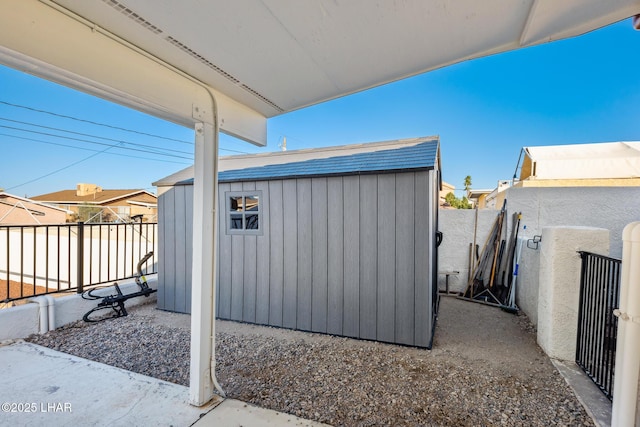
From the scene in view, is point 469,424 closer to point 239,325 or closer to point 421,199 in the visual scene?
point 421,199

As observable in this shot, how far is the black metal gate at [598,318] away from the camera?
2.27 meters

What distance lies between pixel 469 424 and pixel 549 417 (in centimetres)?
59

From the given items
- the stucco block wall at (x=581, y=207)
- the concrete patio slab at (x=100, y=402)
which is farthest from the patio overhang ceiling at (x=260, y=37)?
the stucco block wall at (x=581, y=207)

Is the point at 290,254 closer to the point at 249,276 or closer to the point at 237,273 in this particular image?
the point at 249,276

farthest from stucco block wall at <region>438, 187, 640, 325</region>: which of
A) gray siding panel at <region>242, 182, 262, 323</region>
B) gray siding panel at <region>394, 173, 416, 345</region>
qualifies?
gray siding panel at <region>242, 182, 262, 323</region>

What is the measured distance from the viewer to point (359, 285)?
3447 mm

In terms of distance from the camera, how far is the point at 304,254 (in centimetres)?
371

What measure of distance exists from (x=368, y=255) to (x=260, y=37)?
8.52 feet

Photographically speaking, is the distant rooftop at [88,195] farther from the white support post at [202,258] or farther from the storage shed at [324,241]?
the white support post at [202,258]

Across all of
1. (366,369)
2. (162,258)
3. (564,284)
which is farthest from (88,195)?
(564,284)

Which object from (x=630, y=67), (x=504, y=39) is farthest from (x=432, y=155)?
(x=630, y=67)

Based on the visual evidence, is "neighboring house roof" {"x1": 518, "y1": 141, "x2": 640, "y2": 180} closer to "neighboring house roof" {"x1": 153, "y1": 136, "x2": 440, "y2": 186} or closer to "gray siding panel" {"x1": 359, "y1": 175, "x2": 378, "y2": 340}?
"neighboring house roof" {"x1": 153, "y1": 136, "x2": 440, "y2": 186}

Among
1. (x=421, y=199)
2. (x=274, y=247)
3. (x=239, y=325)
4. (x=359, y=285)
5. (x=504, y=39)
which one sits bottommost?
(x=239, y=325)

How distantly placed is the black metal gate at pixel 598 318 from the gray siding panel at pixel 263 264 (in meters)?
→ 3.39
